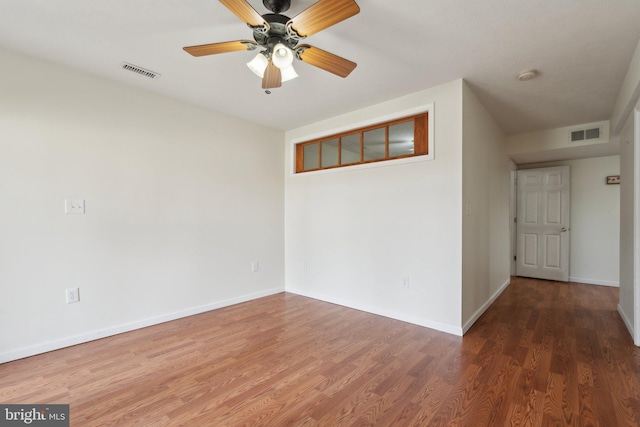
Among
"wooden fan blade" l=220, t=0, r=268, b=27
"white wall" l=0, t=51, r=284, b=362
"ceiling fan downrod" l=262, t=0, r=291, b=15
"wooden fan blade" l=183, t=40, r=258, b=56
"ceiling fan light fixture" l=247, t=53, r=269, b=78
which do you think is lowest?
"white wall" l=0, t=51, r=284, b=362

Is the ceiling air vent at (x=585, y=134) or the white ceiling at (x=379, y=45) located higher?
the white ceiling at (x=379, y=45)

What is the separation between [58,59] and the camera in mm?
2426

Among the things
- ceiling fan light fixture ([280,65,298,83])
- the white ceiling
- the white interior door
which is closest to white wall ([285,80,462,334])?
the white ceiling

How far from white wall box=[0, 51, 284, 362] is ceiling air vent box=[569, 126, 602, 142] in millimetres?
4437

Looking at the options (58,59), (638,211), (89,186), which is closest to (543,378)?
(638,211)

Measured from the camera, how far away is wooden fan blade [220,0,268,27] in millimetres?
1493

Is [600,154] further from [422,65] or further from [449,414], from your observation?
[449,414]

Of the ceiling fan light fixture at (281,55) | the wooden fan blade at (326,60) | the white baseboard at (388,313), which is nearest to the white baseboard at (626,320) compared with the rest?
the white baseboard at (388,313)

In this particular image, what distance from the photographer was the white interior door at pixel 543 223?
4941mm

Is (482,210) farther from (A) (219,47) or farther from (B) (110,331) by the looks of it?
(B) (110,331)

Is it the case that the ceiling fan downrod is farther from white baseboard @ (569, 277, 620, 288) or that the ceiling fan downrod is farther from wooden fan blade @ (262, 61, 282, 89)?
white baseboard @ (569, 277, 620, 288)

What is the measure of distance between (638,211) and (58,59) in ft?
16.7

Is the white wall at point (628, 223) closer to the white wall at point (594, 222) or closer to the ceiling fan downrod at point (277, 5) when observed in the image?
the white wall at point (594, 222)

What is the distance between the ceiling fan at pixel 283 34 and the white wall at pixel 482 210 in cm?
174
